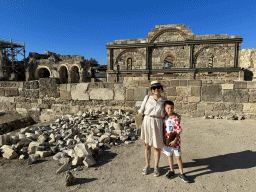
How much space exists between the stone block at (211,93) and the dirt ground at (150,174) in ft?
5.13

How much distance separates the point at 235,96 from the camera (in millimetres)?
4379

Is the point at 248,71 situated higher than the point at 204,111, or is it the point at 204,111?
the point at 248,71

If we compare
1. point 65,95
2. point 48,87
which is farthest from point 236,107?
point 48,87

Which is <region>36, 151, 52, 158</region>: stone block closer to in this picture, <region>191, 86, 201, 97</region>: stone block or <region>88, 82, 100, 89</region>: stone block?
<region>88, 82, 100, 89</region>: stone block

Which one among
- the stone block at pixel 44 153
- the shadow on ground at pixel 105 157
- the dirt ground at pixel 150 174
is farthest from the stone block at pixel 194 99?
the stone block at pixel 44 153

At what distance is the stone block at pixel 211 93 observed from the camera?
448 cm

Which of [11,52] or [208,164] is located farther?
[11,52]

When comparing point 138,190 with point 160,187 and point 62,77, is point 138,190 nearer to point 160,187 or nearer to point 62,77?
point 160,187

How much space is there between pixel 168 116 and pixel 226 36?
1441cm

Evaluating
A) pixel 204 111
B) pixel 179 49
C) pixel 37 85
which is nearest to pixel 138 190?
pixel 204 111

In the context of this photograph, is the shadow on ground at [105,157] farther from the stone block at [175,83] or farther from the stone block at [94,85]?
the stone block at [175,83]

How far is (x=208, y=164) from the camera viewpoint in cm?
235

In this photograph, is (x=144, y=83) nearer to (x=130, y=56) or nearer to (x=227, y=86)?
(x=227, y=86)

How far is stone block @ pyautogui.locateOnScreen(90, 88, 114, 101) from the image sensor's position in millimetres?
5109
